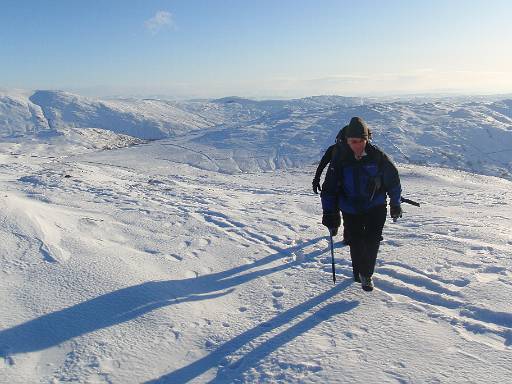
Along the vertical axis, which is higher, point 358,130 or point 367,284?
point 358,130

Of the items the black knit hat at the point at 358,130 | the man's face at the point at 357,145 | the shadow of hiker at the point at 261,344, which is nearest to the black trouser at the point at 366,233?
the shadow of hiker at the point at 261,344

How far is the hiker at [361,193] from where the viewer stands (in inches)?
213

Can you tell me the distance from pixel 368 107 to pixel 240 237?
645 ft

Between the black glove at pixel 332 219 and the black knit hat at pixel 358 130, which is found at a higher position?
the black knit hat at pixel 358 130

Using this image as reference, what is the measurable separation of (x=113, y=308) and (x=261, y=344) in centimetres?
192

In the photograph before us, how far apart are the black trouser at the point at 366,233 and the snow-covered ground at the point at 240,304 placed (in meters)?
0.40

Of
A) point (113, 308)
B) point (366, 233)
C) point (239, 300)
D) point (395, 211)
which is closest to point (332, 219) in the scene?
point (366, 233)

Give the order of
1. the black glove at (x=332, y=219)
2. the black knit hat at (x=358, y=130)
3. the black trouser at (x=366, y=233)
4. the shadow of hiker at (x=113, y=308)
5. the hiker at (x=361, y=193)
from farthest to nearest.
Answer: the black glove at (x=332, y=219)
the black trouser at (x=366, y=233)
the hiker at (x=361, y=193)
the black knit hat at (x=358, y=130)
the shadow of hiker at (x=113, y=308)

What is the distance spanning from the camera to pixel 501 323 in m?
4.60

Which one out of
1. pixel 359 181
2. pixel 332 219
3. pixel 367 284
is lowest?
pixel 367 284

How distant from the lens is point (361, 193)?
543cm

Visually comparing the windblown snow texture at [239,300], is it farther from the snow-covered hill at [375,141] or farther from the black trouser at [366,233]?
the snow-covered hill at [375,141]

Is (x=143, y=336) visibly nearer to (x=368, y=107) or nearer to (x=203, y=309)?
(x=203, y=309)

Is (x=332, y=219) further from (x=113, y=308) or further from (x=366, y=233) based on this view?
(x=113, y=308)
